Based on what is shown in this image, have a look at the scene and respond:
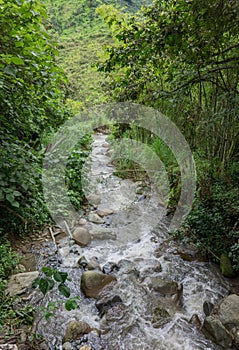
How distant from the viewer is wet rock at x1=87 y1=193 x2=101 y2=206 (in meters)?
5.25

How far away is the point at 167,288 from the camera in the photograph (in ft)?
9.36

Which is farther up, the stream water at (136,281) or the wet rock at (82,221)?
the stream water at (136,281)

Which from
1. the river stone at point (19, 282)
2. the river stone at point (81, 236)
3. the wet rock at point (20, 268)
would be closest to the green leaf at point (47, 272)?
the river stone at point (19, 282)

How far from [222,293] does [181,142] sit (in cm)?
263

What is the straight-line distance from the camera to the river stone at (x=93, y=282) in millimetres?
2738

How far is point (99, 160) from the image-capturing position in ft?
25.8

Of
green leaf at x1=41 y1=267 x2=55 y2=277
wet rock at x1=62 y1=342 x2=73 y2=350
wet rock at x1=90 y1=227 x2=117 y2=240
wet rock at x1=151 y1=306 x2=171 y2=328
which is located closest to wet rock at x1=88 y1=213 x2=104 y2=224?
wet rock at x1=90 y1=227 x2=117 y2=240

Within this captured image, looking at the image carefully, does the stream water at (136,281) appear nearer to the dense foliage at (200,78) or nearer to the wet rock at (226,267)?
the wet rock at (226,267)

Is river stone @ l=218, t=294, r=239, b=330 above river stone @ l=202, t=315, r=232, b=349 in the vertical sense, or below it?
above

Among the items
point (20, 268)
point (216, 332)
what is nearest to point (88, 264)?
point (20, 268)

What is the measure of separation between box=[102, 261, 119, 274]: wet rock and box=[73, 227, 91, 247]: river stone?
620 millimetres

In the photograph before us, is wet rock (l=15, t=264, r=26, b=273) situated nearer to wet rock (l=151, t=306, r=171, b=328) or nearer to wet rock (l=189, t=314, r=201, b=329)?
wet rock (l=151, t=306, r=171, b=328)

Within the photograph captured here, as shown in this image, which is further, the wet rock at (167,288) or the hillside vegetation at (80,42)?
the hillside vegetation at (80,42)

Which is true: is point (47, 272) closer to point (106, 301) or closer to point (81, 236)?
point (106, 301)
